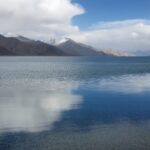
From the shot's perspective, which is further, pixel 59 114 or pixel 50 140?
pixel 59 114

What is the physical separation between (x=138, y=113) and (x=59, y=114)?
→ 684cm

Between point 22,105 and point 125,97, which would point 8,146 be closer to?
point 22,105

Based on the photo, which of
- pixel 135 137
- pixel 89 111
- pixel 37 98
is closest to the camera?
pixel 135 137

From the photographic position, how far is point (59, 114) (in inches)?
1004

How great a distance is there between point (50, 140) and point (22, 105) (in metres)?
12.8

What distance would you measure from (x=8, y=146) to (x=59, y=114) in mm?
8725

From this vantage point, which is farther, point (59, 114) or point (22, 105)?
point (22, 105)

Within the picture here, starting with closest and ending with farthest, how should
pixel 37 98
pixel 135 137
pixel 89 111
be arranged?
pixel 135 137
pixel 89 111
pixel 37 98

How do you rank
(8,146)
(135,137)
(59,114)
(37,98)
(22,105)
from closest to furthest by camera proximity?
(8,146), (135,137), (59,114), (22,105), (37,98)

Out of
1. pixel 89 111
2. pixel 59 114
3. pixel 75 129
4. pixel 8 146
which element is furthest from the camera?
pixel 89 111

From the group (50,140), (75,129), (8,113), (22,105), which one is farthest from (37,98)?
(50,140)

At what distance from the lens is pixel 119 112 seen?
2684 centimetres

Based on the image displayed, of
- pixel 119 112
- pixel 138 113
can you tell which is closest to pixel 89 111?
pixel 119 112

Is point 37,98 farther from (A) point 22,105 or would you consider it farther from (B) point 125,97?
(B) point 125,97
